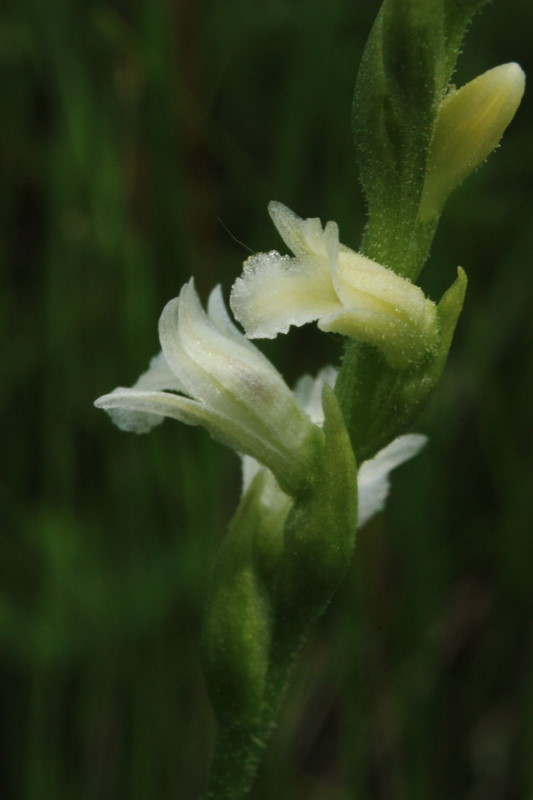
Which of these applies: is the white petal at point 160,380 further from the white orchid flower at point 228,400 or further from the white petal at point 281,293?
the white petal at point 281,293

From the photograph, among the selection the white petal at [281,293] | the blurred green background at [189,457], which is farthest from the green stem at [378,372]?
the blurred green background at [189,457]

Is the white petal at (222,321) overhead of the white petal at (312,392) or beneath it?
overhead

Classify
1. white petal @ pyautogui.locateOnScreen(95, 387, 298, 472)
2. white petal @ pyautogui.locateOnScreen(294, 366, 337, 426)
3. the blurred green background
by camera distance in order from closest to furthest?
white petal @ pyautogui.locateOnScreen(95, 387, 298, 472) → white petal @ pyautogui.locateOnScreen(294, 366, 337, 426) → the blurred green background

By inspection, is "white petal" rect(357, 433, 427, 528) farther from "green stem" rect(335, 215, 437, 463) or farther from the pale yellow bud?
the pale yellow bud

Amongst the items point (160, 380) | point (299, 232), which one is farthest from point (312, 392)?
point (299, 232)

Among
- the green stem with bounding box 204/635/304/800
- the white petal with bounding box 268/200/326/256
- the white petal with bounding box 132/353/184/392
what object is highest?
the white petal with bounding box 268/200/326/256

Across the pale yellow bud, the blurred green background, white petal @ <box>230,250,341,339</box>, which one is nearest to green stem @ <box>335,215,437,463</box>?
the pale yellow bud
